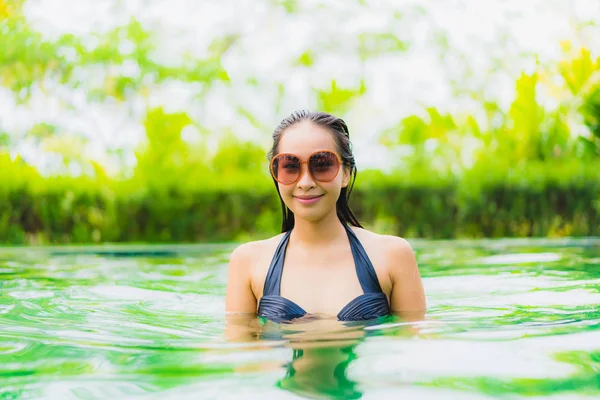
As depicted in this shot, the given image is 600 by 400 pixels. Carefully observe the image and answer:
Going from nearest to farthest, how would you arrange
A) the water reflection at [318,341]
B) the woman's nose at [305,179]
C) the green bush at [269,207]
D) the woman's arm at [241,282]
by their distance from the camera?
the water reflection at [318,341] → the woman's nose at [305,179] → the woman's arm at [241,282] → the green bush at [269,207]

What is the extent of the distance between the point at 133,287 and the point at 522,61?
61.5ft

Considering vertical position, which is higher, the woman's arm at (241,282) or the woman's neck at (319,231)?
the woman's neck at (319,231)

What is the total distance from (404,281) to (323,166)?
62 cm

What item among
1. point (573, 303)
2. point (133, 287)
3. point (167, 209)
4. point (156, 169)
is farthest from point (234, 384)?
point (156, 169)

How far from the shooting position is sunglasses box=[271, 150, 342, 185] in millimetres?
3107

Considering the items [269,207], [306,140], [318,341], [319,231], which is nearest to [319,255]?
[319,231]

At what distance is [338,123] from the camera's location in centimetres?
328

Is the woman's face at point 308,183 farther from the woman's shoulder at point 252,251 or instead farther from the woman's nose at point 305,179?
the woman's shoulder at point 252,251

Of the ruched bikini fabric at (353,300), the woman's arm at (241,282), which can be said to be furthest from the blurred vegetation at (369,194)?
the ruched bikini fabric at (353,300)

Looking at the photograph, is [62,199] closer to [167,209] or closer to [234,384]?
[167,209]

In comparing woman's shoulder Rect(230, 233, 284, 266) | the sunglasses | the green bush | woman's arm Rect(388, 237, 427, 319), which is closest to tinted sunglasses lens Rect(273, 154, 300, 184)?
the sunglasses

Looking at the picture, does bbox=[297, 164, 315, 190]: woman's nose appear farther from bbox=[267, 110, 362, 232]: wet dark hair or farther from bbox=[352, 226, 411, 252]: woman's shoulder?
bbox=[352, 226, 411, 252]: woman's shoulder

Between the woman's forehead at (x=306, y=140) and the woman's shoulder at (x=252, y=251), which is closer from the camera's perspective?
the woman's forehead at (x=306, y=140)

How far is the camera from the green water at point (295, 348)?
86.4 inches
